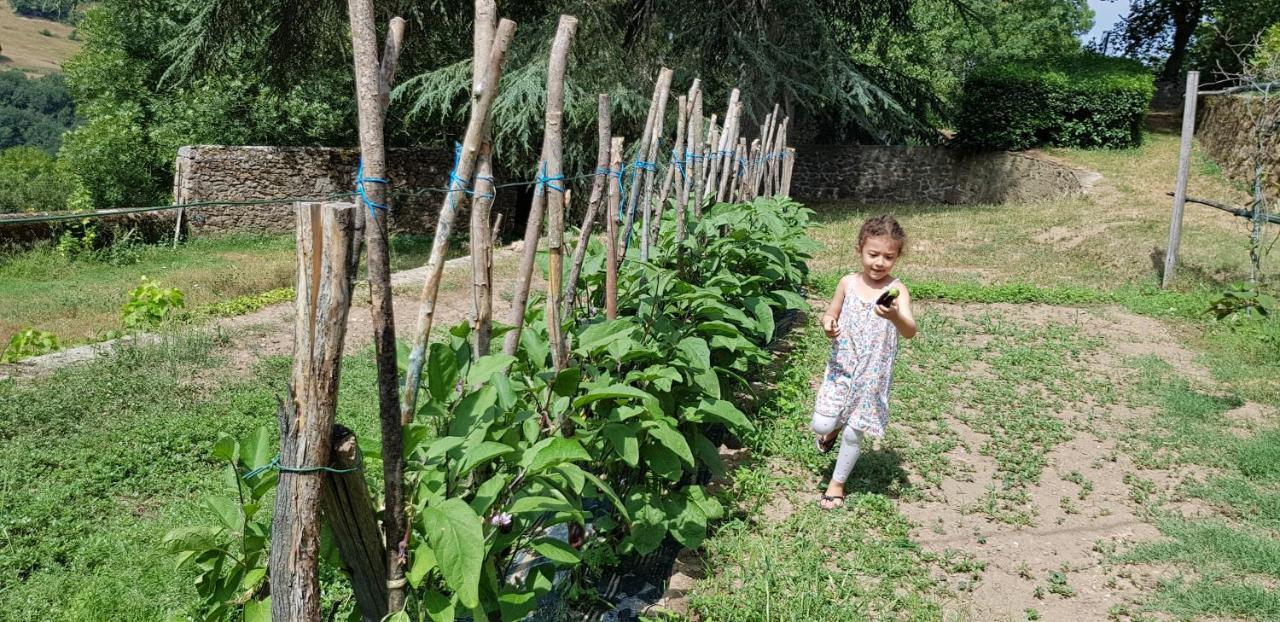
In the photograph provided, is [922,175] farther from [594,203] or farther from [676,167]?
[594,203]

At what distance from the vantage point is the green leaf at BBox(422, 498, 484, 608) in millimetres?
1767

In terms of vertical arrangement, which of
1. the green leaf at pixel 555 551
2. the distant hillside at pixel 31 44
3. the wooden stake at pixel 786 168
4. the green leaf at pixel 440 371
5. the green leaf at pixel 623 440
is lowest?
the green leaf at pixel 555 551

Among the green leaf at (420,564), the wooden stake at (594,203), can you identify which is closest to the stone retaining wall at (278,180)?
the wooden stake at (594,203)

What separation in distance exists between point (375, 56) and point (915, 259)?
9.97 metres

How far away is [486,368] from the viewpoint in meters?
2.32

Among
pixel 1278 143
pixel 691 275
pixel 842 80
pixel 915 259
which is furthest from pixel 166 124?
pixel 1278 143

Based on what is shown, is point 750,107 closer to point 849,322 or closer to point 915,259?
point 915,259

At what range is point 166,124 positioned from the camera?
1827 centimetres

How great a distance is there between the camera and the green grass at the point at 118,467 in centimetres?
288

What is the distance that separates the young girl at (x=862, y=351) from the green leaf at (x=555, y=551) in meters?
1.86

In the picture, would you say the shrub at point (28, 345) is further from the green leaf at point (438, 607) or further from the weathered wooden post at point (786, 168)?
the weathered wooden post at point (786, 168)

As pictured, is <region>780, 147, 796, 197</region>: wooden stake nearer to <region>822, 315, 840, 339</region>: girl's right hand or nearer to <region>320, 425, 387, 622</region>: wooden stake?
<region>822, 315, 840, 339</region>: girl's right hand

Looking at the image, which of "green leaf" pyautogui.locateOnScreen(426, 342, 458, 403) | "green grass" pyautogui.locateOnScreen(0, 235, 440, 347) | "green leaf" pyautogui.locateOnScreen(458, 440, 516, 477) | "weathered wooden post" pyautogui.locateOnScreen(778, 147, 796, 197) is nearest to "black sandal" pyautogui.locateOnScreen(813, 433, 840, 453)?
"green leaf" pyautogui.locateOnScreen(426, 342, 458, 403)

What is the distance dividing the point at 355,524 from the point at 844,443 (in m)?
2.44
